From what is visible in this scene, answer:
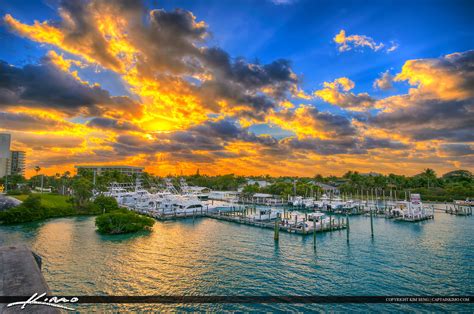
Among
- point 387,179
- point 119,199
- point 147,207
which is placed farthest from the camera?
point 387,179

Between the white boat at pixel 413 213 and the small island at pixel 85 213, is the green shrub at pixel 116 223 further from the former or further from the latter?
the white boat at pixel 413 213

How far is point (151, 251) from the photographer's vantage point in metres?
34.8

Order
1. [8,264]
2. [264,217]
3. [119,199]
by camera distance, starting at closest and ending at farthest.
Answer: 1. [8,264]
2. [264,217]
3. [119,199]

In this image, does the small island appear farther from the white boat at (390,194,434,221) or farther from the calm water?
the white boat at (390,194,434,221)

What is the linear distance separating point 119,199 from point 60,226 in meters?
30.1

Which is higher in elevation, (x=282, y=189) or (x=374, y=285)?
(x=282, y=189)

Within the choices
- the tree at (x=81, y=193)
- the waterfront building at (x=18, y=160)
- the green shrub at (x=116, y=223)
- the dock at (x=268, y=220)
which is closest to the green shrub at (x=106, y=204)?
the tree at (x=81, y=193)

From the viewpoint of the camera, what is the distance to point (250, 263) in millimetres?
30422

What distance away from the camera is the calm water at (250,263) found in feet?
76.2

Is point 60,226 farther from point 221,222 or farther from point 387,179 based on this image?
point 387,179

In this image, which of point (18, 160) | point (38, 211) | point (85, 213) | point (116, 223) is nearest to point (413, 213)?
point (116, 223)

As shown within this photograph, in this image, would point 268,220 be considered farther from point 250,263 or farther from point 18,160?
point 18,160

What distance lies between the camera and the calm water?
76.2ft

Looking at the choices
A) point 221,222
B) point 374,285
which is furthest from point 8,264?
point 221,222
